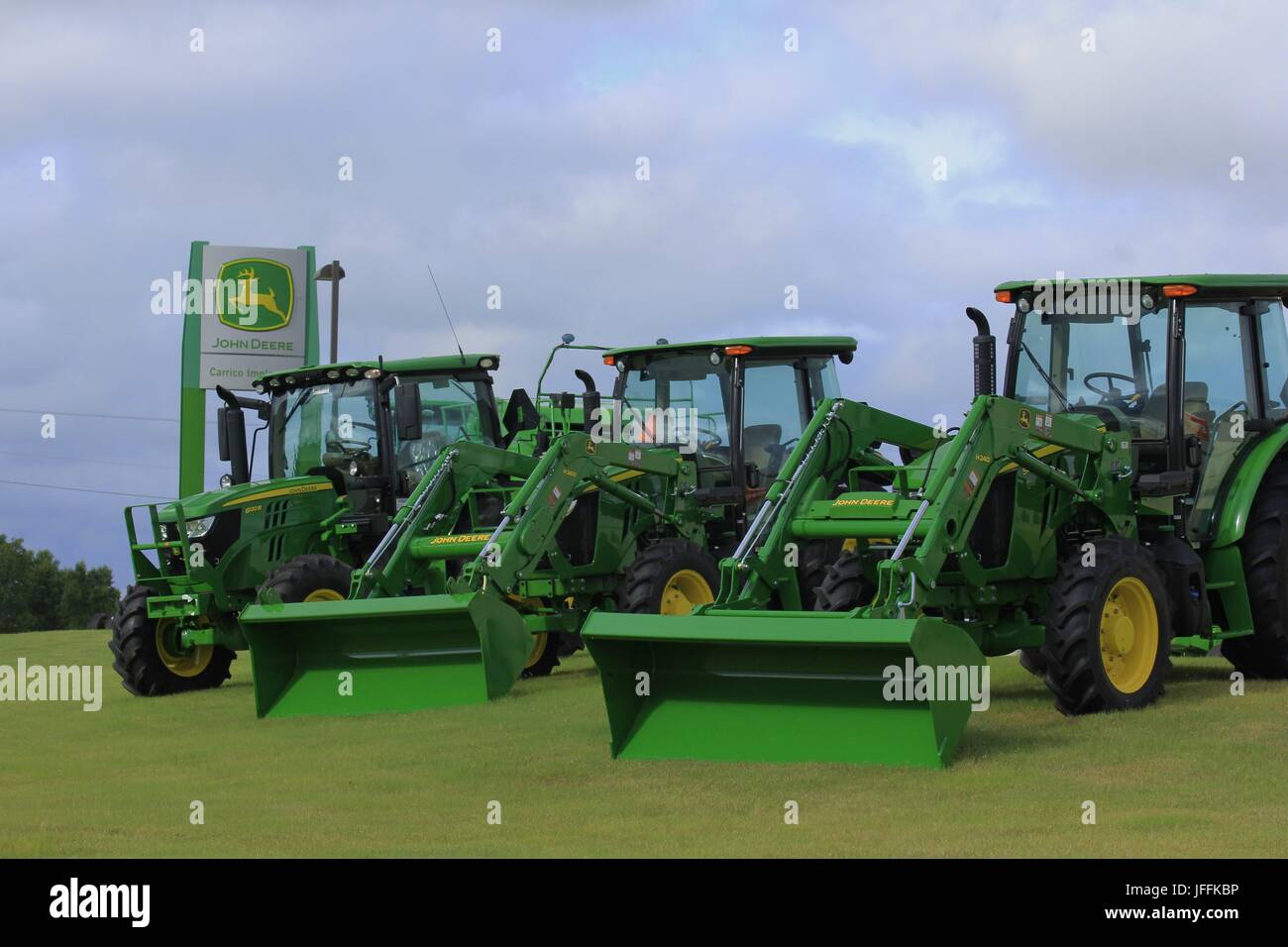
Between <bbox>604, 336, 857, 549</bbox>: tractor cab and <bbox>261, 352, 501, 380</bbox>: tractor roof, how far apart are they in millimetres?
1395

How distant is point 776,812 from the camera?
25.6 ft

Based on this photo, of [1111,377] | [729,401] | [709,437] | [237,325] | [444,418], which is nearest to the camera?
[1111,377]

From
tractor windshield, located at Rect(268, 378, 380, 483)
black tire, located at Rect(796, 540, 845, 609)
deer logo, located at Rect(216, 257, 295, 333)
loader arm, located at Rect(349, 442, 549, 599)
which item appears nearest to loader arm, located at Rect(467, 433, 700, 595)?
loader arm, located at Rect(349, 442, 549, 599)

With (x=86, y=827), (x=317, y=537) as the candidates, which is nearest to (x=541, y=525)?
(x=317, y=537)

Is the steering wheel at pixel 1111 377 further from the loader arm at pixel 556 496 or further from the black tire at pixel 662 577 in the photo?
the loader arm at pixel 556 496

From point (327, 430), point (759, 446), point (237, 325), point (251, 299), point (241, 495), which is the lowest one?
point (241, 495)

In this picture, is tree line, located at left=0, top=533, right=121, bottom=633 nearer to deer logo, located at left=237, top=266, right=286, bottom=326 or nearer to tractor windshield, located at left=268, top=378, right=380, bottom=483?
deer logo, located at left=237, top=266, right=286, bottom=326

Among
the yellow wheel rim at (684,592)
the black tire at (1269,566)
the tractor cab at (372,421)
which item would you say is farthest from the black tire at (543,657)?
the black tire at (1269,566)

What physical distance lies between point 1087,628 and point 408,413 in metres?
6.29

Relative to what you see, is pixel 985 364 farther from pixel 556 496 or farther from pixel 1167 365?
pixel 556 496

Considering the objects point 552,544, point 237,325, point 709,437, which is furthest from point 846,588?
point 237,325

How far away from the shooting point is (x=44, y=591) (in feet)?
198

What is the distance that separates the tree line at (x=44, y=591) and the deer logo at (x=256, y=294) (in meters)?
32.0

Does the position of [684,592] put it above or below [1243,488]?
below
